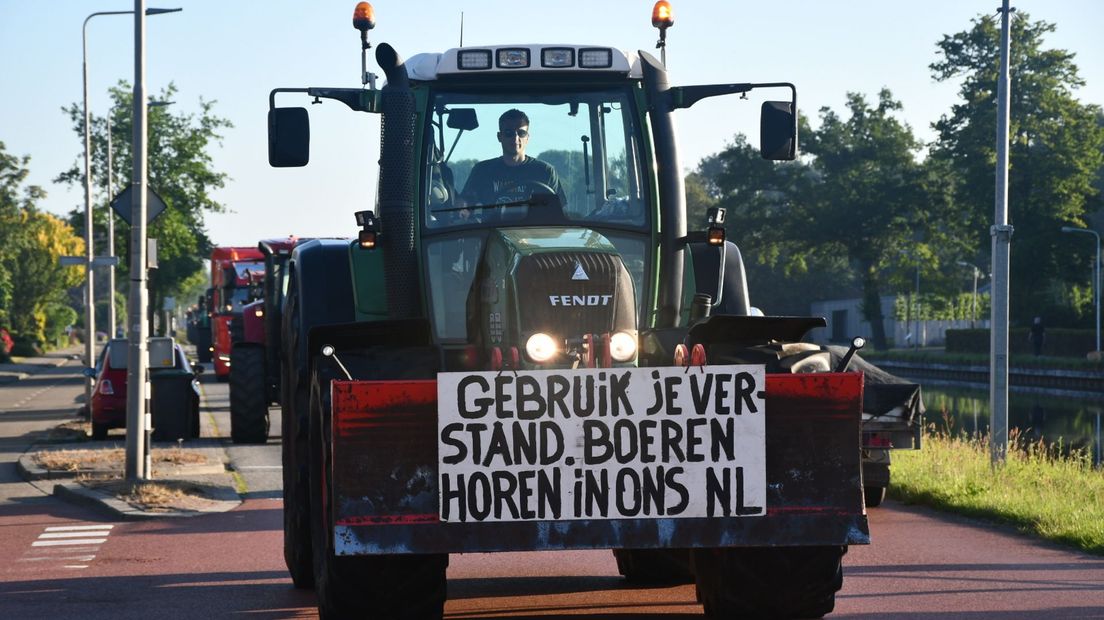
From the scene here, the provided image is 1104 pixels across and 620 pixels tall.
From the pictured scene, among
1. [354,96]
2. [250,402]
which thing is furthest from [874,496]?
[354,96]

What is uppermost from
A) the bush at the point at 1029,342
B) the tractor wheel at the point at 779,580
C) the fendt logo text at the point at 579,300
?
the fendt logo text at the point at 579,300

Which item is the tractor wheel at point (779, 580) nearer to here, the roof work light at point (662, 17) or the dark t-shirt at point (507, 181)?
the dark t-shirt at point (507, 181)

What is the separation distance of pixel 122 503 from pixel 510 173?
8.86 m

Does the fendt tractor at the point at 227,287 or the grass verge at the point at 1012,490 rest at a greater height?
the fendt tractor at the point at 227,287

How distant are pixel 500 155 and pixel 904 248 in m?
80.2

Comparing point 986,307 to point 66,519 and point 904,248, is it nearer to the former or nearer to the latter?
point 904,248

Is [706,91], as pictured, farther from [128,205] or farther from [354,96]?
[128,205]

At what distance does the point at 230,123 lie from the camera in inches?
2662

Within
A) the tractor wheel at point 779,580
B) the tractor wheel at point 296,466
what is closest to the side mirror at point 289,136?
the tractor wheel at point 296,466

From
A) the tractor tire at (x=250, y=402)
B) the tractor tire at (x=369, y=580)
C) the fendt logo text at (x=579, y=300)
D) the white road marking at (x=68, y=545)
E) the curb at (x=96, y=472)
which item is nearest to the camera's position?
the tractor tire at (x=369, y=580)

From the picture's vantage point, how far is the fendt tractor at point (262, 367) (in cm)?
1264

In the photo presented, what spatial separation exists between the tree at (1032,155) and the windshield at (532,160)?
64863mm

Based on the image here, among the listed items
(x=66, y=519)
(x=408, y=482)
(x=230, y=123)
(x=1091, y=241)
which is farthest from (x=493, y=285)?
(x=1091, y=241)

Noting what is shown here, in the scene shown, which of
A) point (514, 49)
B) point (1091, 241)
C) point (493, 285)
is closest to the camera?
point (493, 285)
